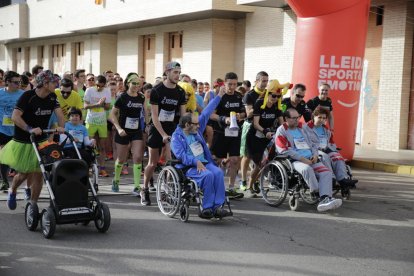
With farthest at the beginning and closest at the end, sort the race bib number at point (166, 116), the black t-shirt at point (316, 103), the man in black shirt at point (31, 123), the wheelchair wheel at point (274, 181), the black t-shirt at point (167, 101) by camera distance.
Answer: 1. the black t-shirt at point (316, 103)
2. the race bib number at point (166, 116)
3. the black t-shirt at point (167, 101)
4. the wheelchair wheel at point (274, 181)
5. the man in black shirt at point (31, 123)

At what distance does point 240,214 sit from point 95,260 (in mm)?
2658

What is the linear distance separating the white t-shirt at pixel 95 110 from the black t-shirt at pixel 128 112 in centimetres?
203

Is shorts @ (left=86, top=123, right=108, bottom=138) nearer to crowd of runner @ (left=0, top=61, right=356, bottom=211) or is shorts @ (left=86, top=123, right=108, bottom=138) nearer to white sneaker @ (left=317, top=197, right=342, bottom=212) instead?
crowd of runner @ (left=0, top=61, right=356, bottom=211)

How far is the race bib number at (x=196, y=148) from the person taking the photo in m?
7.34

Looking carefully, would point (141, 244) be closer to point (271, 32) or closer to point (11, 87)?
point (11, 87)

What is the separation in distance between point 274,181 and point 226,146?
108 cm

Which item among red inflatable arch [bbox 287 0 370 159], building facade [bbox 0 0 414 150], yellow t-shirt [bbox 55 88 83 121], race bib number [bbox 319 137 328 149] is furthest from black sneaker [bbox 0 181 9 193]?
building facade [bbox 0 0 414 150]

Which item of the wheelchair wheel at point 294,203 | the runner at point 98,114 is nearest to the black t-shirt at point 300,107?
the wheelchair wheel at point 294,203

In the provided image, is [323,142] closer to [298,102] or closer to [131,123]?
[298,102]

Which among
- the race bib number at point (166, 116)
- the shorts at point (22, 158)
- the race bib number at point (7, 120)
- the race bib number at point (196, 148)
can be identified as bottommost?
the shorts at point (22, 158)

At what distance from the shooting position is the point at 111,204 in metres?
7.99

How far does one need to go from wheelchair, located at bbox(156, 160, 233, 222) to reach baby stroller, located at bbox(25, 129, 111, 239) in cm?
105

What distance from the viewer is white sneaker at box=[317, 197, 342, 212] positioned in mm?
7535

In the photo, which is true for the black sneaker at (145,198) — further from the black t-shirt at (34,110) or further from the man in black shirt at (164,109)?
the black t-shirt at (34,110)
